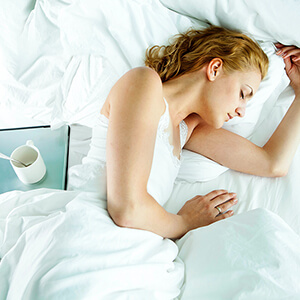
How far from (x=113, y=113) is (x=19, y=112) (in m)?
0.66

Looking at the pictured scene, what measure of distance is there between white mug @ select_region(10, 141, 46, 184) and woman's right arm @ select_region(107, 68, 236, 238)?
0.35 metres

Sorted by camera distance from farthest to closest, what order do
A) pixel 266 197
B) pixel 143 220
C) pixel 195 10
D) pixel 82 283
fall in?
1. pixel 195 10
2. pixel 266 197
3. pixel 143 220
4. pixel 82 283

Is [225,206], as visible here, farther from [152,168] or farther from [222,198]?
[152,168]

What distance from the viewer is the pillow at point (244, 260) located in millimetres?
660

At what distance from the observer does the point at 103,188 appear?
36.0 inches

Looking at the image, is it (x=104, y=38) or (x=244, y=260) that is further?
(x=104, y=38)

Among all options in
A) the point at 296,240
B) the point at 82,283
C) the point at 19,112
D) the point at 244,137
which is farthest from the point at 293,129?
the point at 19,112

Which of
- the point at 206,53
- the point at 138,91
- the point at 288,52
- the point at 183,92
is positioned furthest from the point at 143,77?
the point at 288,52

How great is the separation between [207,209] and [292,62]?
0.75 meters

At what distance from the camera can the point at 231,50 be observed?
107 cm

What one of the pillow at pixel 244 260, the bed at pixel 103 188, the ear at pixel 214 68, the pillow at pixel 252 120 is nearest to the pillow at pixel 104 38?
the bed at pixel 103 188

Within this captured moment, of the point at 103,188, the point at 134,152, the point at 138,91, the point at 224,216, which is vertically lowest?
the point at 224,216

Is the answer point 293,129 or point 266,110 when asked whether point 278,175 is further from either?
point 266,110

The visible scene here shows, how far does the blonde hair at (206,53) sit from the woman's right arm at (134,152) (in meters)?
0.25
